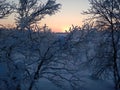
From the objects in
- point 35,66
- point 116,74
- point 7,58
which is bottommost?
point 116,74

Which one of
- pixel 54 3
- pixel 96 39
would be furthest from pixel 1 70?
pixel 96 39

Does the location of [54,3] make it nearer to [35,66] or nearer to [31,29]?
[31,29]

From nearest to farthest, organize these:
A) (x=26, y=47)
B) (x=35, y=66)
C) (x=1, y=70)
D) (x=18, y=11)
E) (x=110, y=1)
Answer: (x=1, y=70) → (x=26, y=47) → (x=18, y=11) → (x=35, y=66) → (x=110, y=1)

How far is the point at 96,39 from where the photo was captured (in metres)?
22.8

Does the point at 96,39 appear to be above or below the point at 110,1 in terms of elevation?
below

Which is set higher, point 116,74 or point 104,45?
point 104,45

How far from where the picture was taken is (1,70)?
46.9 feet

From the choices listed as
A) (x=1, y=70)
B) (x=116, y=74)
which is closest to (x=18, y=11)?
(x=1, y=70)

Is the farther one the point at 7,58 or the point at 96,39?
the point at 96,39

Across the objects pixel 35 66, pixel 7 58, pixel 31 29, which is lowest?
pixel 35 66

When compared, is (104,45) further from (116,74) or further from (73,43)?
(73,43)

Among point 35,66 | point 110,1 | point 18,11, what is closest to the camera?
point 18,11

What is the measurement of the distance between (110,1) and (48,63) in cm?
700

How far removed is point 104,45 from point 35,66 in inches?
249
